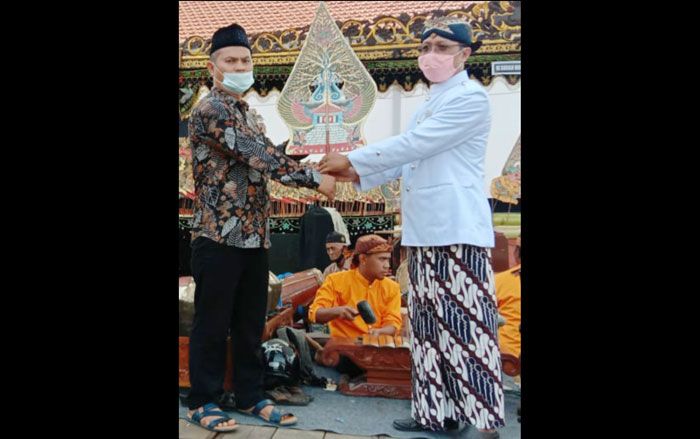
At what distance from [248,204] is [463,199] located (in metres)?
1.18

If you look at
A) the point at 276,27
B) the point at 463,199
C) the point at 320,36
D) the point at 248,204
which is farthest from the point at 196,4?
the point at 463,199

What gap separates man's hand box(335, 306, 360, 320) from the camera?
3.37 m

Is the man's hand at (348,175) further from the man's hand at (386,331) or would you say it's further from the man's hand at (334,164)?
the man's hand at (386,331)

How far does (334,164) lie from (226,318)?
106 centimetres

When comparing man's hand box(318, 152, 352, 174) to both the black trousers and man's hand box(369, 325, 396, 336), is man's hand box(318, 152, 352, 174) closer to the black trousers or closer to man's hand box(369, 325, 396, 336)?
the black trousers

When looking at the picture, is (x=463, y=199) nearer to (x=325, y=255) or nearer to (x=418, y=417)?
(x=325, y=255)

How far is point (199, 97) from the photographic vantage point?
3.47m

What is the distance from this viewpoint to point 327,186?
3012 mm

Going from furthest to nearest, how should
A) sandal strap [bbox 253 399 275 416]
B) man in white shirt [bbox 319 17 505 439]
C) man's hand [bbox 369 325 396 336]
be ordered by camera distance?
man's hand [bbox 369 325 396 336], sandal strap [bbox 253 399 275 416], man in white shirt [bbox 319 17 505 439]

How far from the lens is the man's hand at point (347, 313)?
337 cm

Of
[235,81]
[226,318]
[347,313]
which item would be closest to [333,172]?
[235,81]

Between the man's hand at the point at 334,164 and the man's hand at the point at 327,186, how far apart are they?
5 cm

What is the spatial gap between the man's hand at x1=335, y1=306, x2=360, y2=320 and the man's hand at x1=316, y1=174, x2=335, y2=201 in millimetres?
778

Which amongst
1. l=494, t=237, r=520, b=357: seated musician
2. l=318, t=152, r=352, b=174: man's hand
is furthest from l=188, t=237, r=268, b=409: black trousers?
Answer: l=494, t=237, r=520, b=357: seated musician
